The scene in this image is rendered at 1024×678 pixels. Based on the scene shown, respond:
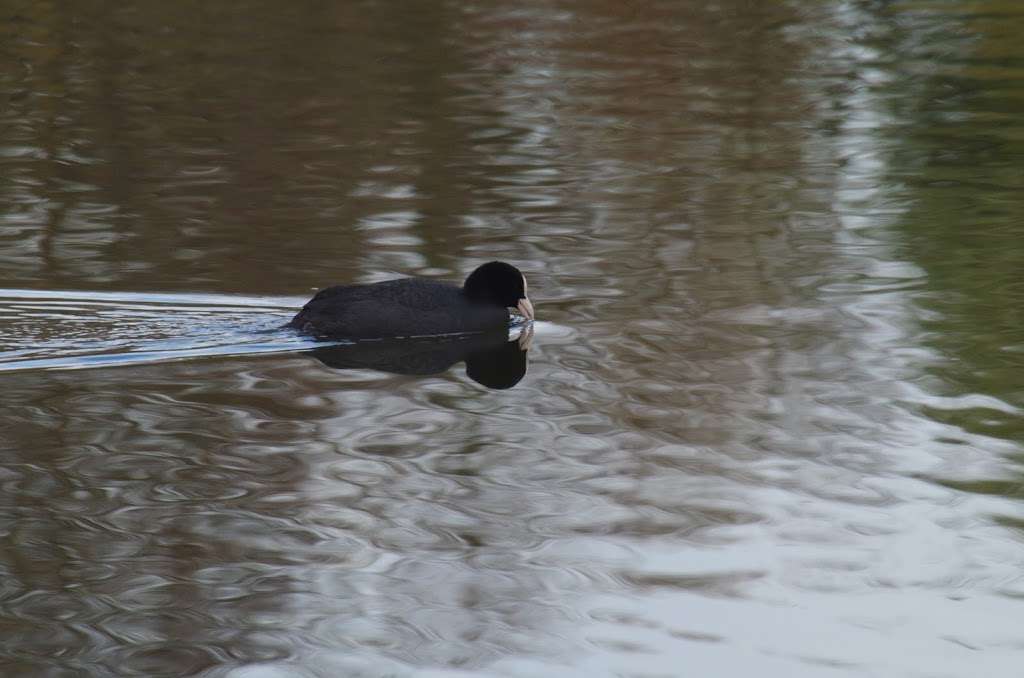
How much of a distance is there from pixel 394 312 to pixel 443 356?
34 cm

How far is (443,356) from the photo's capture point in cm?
853

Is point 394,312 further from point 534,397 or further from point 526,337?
point 534,397

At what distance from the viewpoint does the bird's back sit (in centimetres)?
850

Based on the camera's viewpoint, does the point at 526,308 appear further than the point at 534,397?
Yes

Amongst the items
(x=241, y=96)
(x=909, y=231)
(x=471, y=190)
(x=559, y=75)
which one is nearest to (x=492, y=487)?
(x=909, y=231)

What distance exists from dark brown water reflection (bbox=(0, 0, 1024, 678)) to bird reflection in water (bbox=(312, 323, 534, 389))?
0.13 metres

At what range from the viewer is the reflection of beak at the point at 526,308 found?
8.81 meters

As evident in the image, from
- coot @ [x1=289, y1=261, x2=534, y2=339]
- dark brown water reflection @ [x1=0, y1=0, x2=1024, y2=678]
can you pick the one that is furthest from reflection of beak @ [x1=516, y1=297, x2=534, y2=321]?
dark brown water reflection @ [x1=0, y1=0, x2=1024, y2=678]

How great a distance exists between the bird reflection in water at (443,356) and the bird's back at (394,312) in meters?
A: 0.06

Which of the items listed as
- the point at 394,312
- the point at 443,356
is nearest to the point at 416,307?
the point at 394,312

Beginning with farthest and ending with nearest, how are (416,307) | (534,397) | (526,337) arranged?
(526,337), (416,307), (534,397)

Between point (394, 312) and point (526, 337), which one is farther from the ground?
point (394, 312)

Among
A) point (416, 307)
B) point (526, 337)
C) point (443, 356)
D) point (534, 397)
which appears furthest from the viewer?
point (526, 337)

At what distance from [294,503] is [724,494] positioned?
161 centimetres
